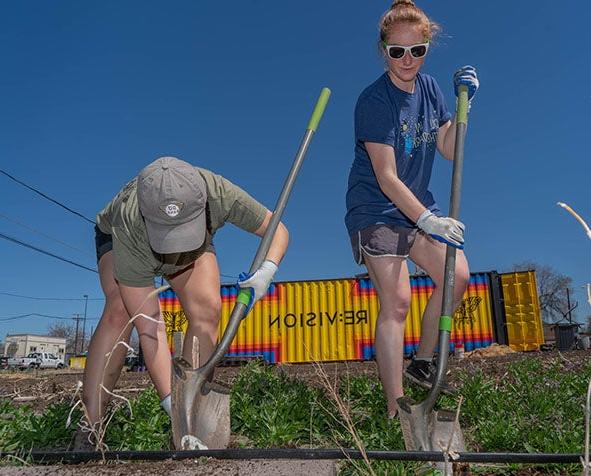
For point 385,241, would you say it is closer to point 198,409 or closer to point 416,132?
point 416,132

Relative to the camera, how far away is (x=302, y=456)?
79.9 inches

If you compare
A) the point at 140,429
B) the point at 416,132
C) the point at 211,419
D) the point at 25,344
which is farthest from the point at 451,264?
the point at 25,344

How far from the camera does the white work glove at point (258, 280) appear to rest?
9.32 ft

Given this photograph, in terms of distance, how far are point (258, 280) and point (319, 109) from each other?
1397mm

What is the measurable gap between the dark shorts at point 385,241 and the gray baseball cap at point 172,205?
98 centimetres

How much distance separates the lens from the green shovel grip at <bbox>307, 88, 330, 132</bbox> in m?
3.55

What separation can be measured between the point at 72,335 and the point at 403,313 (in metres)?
107

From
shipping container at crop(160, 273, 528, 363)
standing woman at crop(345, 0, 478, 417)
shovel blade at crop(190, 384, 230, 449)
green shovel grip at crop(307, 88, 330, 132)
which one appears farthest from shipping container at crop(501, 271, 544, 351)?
shovel blade at crop(190, 384, 230, 449)

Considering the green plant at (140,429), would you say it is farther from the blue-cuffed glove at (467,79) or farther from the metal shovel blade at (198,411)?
the blue-cuffed glove at (467,79)

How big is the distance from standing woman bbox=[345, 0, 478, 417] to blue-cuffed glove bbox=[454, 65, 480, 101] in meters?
0.03

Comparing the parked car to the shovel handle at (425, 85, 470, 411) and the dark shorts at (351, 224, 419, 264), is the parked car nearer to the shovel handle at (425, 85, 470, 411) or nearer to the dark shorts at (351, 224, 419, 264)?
the dark shorts at (351, 224, 419, 264)

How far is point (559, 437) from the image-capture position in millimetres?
2320

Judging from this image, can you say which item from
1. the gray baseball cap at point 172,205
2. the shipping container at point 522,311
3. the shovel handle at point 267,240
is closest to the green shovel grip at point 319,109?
the shovel handle at point 267,240

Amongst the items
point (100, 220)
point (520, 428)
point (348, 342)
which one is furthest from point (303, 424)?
point (348, 342)
